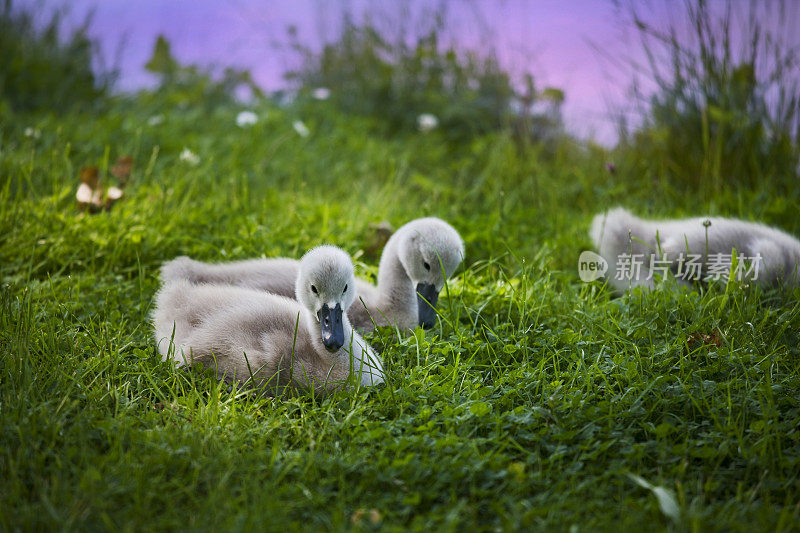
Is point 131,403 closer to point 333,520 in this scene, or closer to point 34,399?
point 34,399

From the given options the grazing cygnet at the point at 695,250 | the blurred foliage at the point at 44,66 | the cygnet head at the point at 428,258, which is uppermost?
the blurred foliage at the point at 44,66

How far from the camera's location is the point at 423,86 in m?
9.72

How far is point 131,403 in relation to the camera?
300 cm

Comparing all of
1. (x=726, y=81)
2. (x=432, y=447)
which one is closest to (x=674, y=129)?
(x=726, y=81)

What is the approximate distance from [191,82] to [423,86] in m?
3.38

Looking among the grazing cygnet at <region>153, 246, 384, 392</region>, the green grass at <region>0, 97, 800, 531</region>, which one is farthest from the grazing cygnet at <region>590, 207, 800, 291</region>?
the grazing cygnet at <region>153, 246, 384, 392</region>

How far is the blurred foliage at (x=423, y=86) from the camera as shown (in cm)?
906

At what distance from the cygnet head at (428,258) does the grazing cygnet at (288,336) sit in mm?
502

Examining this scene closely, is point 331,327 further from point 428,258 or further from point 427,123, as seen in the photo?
point 427,123

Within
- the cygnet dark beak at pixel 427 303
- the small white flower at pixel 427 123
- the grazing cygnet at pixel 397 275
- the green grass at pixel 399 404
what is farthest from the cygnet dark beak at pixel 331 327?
the small white flower at pixel 427 123

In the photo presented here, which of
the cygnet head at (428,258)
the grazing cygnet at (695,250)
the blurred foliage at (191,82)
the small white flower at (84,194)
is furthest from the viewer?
the blurred foliage at (191,82)

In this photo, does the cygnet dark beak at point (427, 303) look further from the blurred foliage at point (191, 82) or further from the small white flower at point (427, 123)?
the blurred foliage at point (191, 82)

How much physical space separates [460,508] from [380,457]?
410 mm

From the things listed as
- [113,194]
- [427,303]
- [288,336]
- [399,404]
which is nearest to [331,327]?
[288,336]
